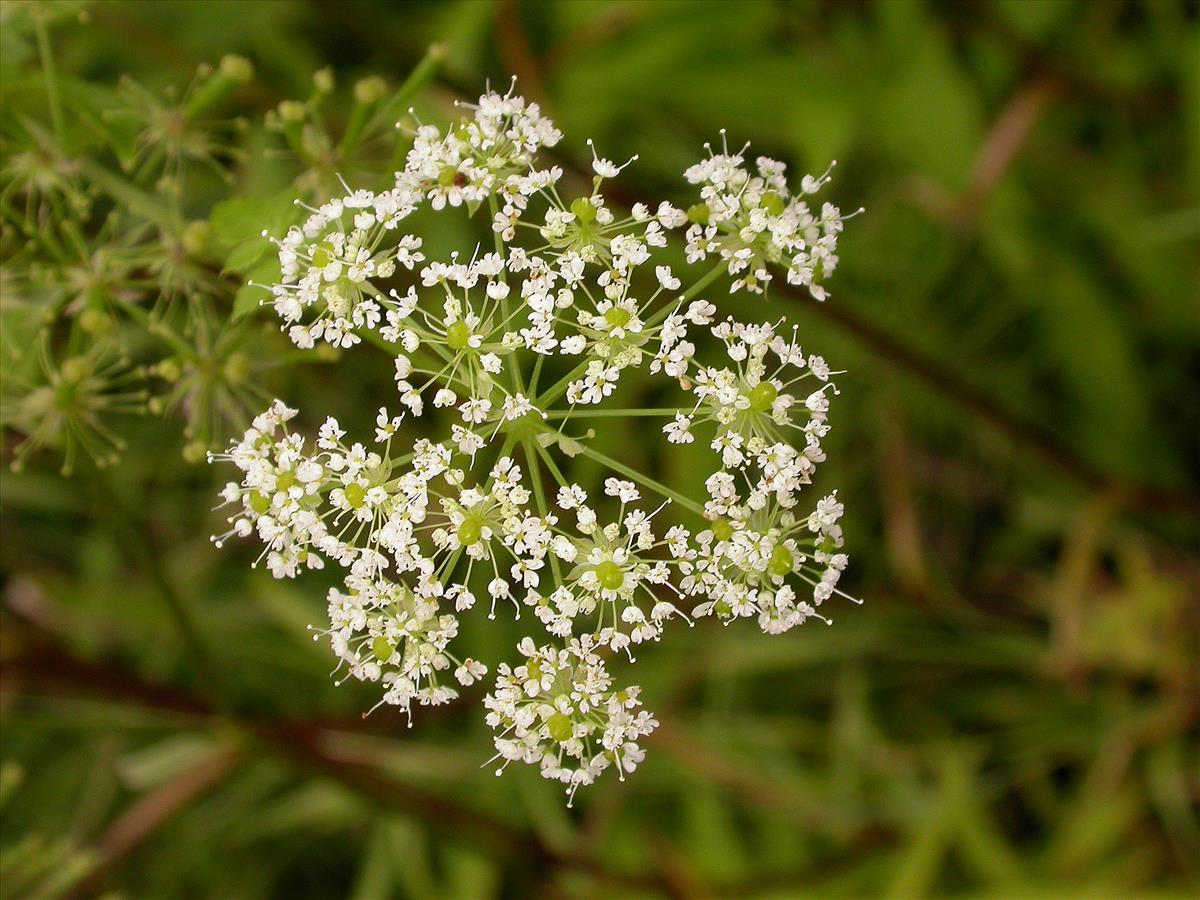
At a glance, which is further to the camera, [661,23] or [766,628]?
[661,23]

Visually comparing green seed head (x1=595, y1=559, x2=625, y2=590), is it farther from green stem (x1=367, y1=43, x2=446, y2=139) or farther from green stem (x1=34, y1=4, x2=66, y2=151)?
green stem (x1=34, y1=4, x2=66, y2=151)

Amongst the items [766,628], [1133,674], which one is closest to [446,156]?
[766,628]

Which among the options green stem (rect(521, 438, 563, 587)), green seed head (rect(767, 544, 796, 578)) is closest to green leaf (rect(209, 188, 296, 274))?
green stem (rect(521, 438, 563, 587))

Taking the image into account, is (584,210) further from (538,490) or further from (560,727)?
(560,727)

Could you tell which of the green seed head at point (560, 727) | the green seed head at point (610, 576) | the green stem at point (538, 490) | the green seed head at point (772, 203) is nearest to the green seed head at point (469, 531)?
the green stem at point (538, 490)

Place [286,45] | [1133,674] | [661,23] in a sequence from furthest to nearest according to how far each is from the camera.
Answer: [1133,674] < [286,45] < [661,23]

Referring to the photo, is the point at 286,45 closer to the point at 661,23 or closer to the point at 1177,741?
the point at 661,23

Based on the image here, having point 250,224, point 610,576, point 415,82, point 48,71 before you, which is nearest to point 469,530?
point 610,576

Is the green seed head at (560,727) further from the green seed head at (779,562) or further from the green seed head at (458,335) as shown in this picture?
the green seed head at (458,335)
